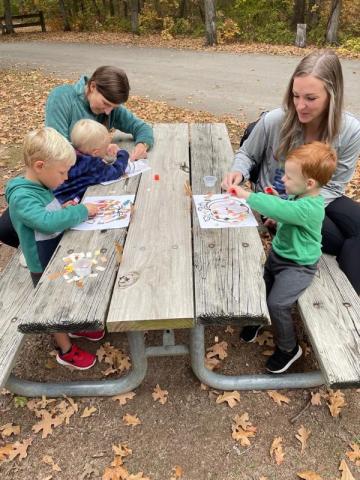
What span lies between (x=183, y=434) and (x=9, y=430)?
3.42ft

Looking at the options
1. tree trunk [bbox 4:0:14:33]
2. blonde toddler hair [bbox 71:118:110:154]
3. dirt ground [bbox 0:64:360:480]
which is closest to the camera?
dirt ground [bbox 0:64:360:480]

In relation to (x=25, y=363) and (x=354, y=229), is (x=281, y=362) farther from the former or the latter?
(x=25, y=363)

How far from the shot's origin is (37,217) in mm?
2336

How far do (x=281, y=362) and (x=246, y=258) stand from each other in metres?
0.88

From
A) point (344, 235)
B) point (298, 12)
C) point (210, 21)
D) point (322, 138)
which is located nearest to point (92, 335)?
point (344, 235)

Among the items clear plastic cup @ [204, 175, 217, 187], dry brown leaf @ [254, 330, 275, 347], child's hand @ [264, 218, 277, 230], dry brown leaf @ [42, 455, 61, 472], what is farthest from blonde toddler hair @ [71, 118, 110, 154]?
dry brown leaf @ [42, 455, 61, 472]

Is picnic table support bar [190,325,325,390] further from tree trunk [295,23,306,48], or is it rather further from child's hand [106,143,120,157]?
tree trunk [295,23,306,48]

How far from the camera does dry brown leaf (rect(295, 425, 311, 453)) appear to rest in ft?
7.77

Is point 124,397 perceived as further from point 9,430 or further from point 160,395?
point 9,430

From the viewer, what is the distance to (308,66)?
8.78 ft

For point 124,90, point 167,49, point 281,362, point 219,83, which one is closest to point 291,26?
point 167,49

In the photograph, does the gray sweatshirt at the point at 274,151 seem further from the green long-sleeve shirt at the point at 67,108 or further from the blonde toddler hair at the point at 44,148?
the blonde toddler hair at the point at 44,148

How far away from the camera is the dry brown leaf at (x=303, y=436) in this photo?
2369 mm

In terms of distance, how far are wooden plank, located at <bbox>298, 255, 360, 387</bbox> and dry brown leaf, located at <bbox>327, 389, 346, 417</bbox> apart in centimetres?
67
